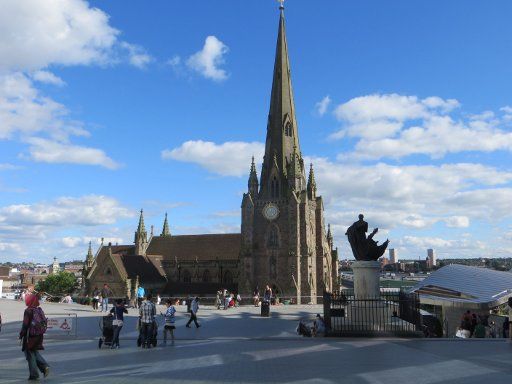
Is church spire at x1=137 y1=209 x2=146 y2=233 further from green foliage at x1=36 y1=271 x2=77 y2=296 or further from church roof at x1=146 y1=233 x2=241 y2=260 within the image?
green foliage at x1=36 y1=271 x2=77 y2=296

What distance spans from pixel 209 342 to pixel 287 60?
49279mm

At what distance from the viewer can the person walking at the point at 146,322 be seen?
44.1ft

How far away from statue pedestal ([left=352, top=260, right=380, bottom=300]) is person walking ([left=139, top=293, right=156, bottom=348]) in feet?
25.0

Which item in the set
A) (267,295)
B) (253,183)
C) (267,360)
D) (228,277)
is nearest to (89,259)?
(228,277)

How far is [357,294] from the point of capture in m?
17.3

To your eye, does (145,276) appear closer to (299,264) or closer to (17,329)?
(299,264)

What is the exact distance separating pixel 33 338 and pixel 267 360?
17.0 feet

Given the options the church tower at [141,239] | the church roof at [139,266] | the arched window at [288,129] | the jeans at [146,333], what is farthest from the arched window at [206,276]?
the jeans at [146,333]

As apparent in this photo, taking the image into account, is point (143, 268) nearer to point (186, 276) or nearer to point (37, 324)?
point (186, 276)

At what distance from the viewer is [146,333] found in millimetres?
13578

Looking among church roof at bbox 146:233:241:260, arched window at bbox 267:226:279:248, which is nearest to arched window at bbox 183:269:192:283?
church roof at bbox 146:233:241:260

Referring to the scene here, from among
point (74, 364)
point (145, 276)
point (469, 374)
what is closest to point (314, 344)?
point (469, 374)

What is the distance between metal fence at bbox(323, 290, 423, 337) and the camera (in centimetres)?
1552

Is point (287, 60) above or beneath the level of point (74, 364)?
above
